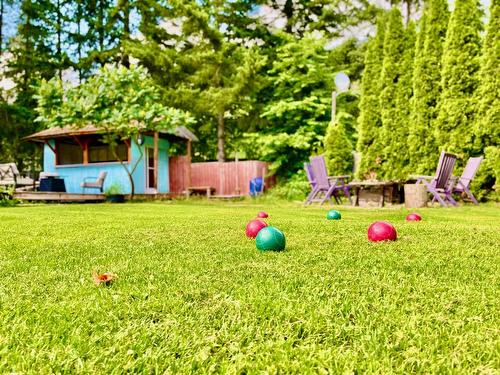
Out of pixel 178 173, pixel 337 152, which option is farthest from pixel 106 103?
pixel 337 152

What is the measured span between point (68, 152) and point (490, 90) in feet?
55.1

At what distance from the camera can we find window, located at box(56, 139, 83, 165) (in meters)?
18.9

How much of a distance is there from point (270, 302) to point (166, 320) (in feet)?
1.42

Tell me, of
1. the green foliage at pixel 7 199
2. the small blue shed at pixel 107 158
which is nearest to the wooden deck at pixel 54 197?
the green foliage at pixel 7 199

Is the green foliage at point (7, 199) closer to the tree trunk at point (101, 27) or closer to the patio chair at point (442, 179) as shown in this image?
the patio chair at point (442, 179)

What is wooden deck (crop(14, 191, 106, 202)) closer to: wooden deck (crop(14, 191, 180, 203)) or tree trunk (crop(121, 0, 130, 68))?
wooden deck (crop(14, 191, 180, 203))

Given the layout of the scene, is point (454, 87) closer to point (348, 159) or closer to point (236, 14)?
point (348, 159)

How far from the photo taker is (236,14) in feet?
63.4

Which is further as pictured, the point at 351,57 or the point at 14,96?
the point at 14,96

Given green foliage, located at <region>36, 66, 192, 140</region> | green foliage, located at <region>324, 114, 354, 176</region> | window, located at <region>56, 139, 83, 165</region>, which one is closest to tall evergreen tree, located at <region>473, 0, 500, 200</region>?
green foliage, located at <region>324, 114, 354, 176</region>

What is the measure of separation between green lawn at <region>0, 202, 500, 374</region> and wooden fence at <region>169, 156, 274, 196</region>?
1465 centimetres

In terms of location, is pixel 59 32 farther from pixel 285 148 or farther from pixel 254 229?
pixel 254 229

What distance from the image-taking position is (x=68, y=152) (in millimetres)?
19531

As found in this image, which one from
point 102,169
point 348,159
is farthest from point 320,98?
point 102,169
